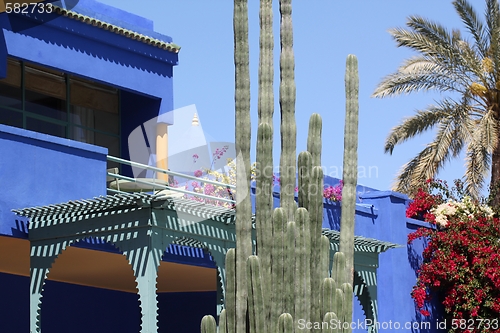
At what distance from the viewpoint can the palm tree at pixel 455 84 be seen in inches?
727

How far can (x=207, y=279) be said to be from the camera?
50.8 ft

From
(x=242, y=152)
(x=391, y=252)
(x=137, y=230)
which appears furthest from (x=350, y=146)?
(x=391, y=252)

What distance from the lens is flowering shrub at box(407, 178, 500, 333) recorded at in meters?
15.7

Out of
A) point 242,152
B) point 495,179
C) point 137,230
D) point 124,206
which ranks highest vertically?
point 495,179

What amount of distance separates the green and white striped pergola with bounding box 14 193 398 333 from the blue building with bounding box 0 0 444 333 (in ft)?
0.05

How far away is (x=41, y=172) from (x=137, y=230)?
6.14 feet

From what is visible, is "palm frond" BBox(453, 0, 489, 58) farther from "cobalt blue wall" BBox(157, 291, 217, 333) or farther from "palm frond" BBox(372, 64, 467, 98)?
"cobalt blue wall" BBox(157, 291, 217, 333)

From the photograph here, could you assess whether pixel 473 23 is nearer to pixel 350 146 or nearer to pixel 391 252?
pixel 391 252

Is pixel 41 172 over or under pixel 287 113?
under

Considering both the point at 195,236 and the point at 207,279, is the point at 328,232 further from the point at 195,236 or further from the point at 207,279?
the point at 207,279

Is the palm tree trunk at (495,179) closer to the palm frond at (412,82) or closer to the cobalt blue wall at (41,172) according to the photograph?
the palm frond at (412,82)

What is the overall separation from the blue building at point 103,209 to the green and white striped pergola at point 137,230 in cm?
2

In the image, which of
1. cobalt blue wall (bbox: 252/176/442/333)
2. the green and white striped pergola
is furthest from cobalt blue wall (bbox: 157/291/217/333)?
the green and white striped pergola

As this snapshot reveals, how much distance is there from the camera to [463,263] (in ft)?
52.5
